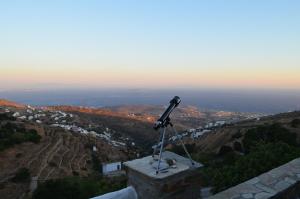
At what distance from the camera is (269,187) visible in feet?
12.5

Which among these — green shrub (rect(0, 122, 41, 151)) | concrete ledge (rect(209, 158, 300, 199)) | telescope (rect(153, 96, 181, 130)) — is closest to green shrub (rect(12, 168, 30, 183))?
green shrub (rect(0, 122, 41, 151))

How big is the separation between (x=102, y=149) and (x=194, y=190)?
141 ft

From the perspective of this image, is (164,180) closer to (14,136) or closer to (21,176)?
(21,176)

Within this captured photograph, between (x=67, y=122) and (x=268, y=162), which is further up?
(x=268, y=162)

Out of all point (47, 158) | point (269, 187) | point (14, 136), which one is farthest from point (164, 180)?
point (14, 136)

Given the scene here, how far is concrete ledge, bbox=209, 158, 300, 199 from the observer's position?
3.60 metres

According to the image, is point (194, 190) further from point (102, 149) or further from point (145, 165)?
point (102, 149)

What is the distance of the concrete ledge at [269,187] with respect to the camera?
142 inches

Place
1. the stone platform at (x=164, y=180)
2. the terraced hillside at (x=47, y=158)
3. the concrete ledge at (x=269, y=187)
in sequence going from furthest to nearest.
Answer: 1. the terraced hillside at (x=47, y=158)
2. the concrete ledge at (x=269, y=187)
3. the stone platform at (x=164, y=180)

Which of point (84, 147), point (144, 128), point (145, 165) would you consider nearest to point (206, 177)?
point (145, 165)

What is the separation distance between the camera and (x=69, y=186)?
1600 centimetres

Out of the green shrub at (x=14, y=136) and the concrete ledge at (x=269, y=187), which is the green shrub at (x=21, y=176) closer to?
the green shrub at (x=14, y=136)

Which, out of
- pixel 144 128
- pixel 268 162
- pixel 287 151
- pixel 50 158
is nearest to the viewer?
pixel 268 162

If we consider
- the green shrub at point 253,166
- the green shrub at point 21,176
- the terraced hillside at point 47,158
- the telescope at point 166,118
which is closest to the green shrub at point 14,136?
the terraced hillside at point 47,158
